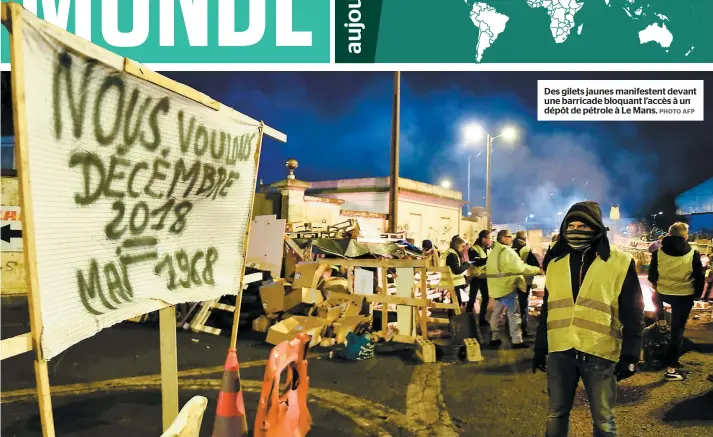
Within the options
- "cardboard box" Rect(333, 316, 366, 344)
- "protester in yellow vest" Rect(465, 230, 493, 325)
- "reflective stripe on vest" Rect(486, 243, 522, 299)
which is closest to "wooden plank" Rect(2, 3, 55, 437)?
"cardboard box" Rect(333, 316, 366, 344)

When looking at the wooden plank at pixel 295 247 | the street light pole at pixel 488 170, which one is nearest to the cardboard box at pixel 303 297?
the wooden plank at pixel 295 247

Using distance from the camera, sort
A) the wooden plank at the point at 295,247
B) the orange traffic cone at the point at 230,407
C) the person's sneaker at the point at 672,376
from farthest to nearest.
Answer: the wooden plank at the point at 295,247
the person's sneaker at the point at 672,376
the orange traffic cone at the point at 230,407

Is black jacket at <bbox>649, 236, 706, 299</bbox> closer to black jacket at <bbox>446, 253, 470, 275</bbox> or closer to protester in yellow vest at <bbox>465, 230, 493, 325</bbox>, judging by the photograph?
protester in yellow vest at <bbox>465, 230, 493, 325</bbox>

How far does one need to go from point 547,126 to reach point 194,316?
5.93m

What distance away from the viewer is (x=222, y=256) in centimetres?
296

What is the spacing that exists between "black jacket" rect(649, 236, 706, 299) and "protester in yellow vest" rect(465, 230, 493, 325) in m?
2.64

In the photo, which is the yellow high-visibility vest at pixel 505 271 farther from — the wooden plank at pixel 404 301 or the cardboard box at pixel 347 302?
the cardboard box at pixel 347 302

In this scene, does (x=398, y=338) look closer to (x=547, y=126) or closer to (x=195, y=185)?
(x=547, y=126)

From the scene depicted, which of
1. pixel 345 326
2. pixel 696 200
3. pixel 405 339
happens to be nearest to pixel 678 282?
pixel 405 339

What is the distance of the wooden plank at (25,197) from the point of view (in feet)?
4.94

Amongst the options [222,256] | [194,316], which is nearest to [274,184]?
[194,316]

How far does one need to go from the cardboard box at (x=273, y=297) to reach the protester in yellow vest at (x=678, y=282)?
4.77 m

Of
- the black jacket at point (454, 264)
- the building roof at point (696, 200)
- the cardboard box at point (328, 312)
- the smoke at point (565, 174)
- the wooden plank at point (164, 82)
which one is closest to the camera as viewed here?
the wooden plank at point (164, 82)

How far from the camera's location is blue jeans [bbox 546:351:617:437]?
2535mm
